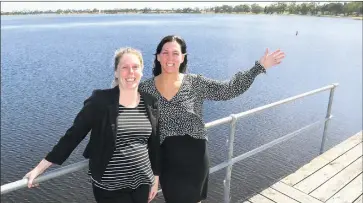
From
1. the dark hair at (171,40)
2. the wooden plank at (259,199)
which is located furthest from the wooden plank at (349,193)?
the dark hair at (171,40)

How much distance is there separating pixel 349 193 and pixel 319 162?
795mm

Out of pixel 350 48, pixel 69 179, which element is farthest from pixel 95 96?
pixel 350 48

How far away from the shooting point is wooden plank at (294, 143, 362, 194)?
4.30 metres

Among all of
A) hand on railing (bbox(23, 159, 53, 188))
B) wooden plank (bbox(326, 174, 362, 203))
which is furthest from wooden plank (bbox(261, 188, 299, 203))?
hand on railing (bbox(23, 159, 53, 188))

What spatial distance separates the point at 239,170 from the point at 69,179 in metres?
5.13

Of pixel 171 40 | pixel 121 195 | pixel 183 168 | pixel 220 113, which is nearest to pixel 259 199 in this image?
pixel 183 168

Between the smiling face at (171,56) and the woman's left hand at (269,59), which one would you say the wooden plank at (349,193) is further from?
the smiling face at (171,56)

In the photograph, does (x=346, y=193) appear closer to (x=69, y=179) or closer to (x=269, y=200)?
(x=269, y=200)

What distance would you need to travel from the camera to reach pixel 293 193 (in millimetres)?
4109

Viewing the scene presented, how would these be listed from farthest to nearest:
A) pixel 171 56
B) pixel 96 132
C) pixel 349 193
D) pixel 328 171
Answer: pixel 328 171, pixel 349 193, pixel 171 56, pixel 96 132

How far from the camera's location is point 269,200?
396 centimetres

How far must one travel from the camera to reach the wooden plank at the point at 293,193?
400cm

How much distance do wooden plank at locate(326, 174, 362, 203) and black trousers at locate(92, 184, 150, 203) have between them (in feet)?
8.19

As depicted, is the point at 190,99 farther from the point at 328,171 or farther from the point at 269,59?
the point at 328,171
